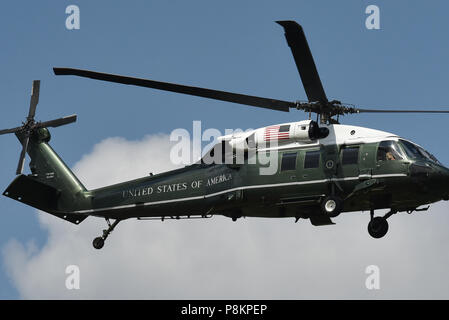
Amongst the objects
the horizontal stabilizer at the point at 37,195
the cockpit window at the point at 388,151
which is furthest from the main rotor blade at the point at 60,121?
the cockpit window at the point at 388,151

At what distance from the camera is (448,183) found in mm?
29266

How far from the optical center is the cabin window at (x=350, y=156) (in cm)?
3004

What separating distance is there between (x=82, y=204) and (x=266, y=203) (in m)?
7.41

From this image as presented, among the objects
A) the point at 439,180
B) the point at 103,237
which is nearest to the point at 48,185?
the point at 103,237

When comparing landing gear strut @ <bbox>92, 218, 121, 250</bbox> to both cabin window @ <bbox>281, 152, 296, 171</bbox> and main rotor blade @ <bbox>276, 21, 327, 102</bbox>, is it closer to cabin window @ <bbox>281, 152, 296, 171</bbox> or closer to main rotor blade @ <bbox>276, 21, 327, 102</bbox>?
cabin window @ <bbox>281, 152, 296, 171</bbox>

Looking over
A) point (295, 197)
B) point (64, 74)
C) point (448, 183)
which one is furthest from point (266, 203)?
point (64, 74)

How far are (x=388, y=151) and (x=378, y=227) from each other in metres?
2.63

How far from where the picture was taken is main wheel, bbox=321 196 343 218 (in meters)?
29.6

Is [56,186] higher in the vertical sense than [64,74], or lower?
lower

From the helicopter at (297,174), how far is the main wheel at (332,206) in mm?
30

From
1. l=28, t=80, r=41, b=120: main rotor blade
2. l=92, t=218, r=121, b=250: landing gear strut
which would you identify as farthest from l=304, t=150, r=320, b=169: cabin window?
l=28, t=80, r=41, b=120: main rotor blade

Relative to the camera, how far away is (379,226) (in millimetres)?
30969
